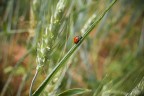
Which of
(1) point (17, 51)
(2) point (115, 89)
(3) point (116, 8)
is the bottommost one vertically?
(3) point (116, 8)

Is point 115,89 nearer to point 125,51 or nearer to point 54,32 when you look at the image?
point 54,32

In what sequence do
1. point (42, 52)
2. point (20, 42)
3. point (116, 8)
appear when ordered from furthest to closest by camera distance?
point (20, 42) → point (116, 8) → point (42, 52)

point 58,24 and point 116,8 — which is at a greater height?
point 58,24

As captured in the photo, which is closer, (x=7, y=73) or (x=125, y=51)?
(x=7, y=73)

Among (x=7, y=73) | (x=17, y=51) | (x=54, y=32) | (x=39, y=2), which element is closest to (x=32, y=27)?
(x=39, y=2)

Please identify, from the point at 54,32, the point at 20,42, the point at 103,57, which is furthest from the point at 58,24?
the point at 103,57

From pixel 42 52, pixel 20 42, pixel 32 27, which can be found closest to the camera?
pixel 42 52

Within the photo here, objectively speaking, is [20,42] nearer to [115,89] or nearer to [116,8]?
[116,8]

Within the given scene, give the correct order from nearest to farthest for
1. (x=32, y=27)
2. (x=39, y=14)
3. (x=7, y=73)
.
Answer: (x=39, y=14) < (x=32, y=27) < (x=7, y=73)

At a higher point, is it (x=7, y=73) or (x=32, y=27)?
(x=32, y=27)
